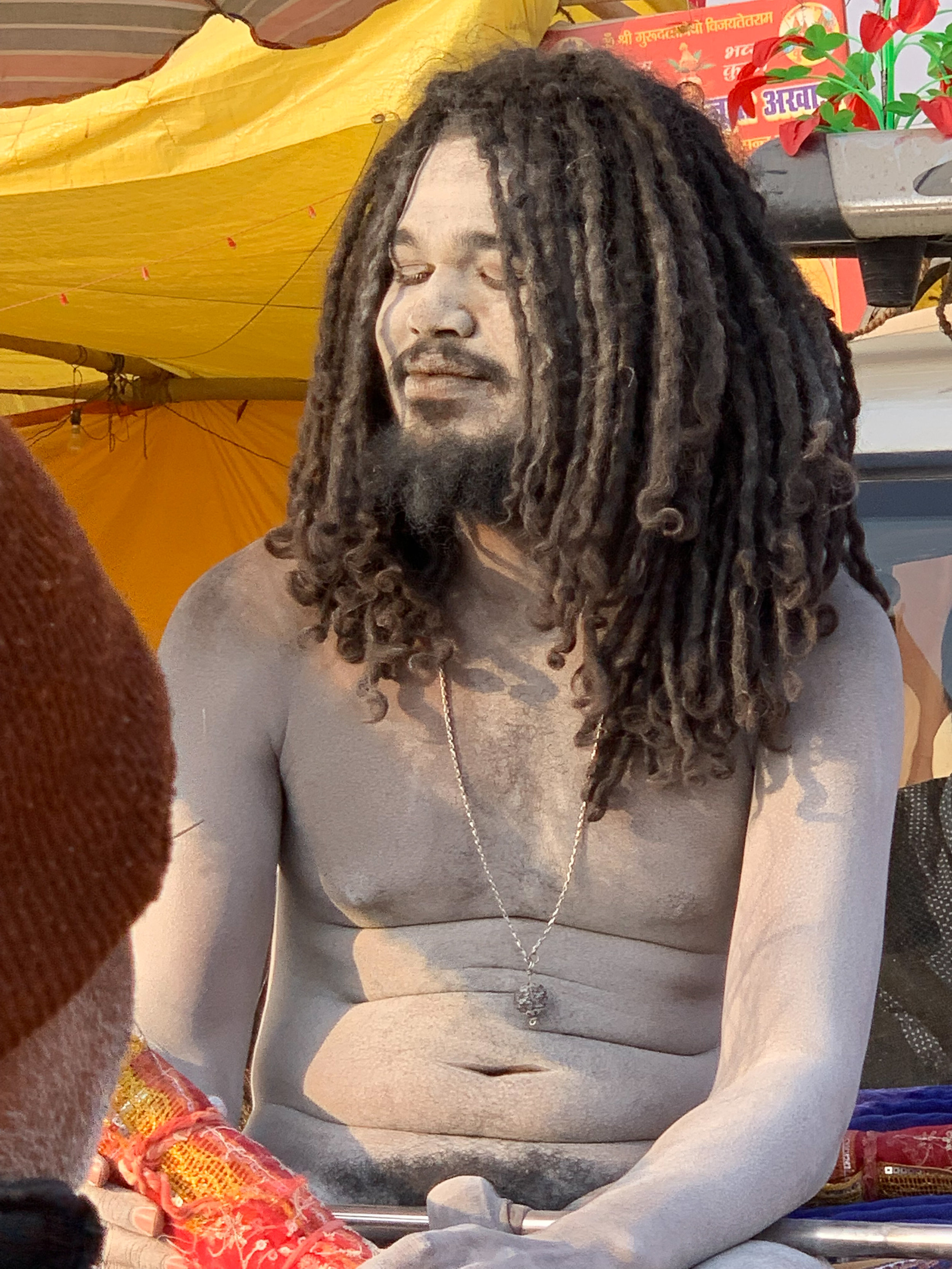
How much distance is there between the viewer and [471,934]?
1.97 metres

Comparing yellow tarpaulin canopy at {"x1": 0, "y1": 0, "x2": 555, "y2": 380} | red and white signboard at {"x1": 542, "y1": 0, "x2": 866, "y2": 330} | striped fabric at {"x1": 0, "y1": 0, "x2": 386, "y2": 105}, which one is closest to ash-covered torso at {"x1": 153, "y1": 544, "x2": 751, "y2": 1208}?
yellow tarpaulin canopy at {"x1": 0, "y1": 0, "x2": 555, "y2": 380}

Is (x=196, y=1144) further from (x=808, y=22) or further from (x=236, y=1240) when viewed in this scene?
(x=808, y=22)

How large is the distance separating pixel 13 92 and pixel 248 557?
10.2 ft

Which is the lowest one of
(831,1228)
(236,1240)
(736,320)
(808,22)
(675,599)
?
(831,1228)

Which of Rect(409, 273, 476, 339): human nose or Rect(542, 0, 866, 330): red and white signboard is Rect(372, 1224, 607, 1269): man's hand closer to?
Rect(409, 273, 476, 339): human nose

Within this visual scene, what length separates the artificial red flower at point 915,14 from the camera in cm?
303

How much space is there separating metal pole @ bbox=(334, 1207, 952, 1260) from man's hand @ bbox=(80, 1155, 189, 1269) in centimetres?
17

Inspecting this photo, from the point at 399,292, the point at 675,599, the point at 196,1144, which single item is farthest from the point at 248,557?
the point at 196,1144

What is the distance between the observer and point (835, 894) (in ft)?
6.00

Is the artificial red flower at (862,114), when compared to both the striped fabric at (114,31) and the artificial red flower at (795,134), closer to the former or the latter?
the artificial red flower at (795,134)

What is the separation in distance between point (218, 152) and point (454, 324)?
3094 mm

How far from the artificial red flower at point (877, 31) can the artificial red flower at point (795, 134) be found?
188 millimetres

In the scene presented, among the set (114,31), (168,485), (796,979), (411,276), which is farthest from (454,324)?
(168,485)

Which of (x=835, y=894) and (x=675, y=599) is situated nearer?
(x=835, y=894)
